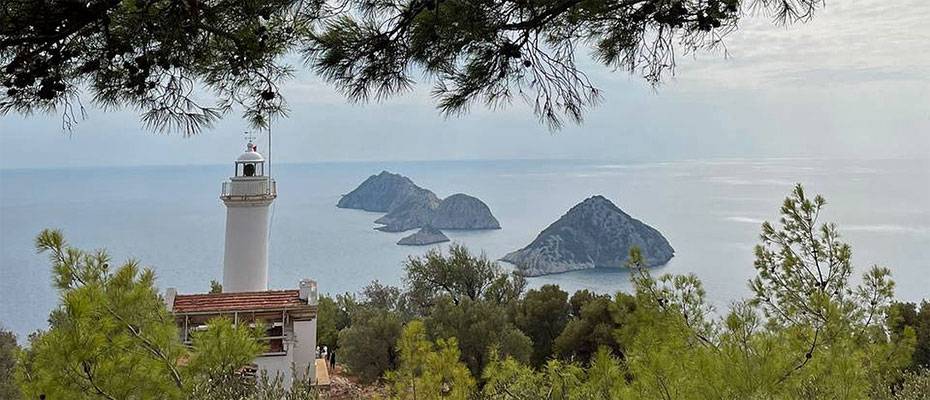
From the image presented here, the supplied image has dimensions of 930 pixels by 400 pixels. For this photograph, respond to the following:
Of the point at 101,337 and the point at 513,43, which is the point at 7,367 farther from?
the point at 513,43

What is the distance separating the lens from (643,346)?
5.93 ft

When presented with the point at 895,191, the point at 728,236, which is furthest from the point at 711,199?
the point at 895,191

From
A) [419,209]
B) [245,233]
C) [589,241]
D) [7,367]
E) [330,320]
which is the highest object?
[419,209]

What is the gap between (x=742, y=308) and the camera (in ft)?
7.63

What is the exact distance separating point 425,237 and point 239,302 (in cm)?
1206

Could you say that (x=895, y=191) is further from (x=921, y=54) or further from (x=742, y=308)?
(x=742, y=308)

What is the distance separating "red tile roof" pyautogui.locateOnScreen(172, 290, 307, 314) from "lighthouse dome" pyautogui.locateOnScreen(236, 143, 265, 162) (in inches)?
91.3

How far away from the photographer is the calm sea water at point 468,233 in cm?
1085

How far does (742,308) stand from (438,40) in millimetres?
1484

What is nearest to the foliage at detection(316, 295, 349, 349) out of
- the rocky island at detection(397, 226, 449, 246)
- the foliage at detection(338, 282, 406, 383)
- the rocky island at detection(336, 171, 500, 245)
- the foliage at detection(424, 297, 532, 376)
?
the foliage at detection(338, 282, 406, 383)

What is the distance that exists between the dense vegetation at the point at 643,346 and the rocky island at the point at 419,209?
15511 millimetres

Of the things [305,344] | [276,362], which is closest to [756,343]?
[276,362]

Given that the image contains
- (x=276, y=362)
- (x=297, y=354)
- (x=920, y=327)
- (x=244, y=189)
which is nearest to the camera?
(x=276, y=362)

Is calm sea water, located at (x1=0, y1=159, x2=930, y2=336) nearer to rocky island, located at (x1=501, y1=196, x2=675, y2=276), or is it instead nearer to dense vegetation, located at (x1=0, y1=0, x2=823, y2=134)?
rocky island, located at (x1=501, y1=196, x2=675, y2=276)
